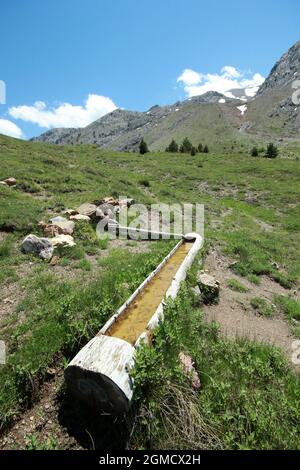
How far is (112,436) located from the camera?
4.25 m

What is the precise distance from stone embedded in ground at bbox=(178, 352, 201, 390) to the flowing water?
1007 millimetres

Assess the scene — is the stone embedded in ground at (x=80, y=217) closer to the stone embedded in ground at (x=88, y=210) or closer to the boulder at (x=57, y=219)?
the stone embedded in ground at (x=88, y=210)

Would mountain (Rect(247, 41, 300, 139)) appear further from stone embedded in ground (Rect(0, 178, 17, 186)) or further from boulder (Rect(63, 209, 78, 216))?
boulder (Rect(63, 209, 78, 216))

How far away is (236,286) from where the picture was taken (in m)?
10.1

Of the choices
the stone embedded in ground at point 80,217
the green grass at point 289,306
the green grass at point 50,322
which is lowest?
the green grass at point 289,306

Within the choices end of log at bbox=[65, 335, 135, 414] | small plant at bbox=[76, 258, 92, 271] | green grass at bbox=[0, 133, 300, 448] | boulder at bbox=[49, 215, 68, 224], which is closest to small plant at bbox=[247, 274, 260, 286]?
green grass at bbox=[0, 133, 300, 448]

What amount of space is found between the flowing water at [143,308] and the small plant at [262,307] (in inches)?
109

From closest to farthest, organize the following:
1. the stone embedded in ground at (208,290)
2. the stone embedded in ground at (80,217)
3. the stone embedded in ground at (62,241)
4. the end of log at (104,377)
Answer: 1. the end of log at (104,377)
2. the stone embedded in ground at (208,290)
3. the stone embedded in ground at (62,241)
4. the stone embedded in ground at (80,217)

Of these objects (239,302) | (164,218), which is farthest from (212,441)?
(164,218)

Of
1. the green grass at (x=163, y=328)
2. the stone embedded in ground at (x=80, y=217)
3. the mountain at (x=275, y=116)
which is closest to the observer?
the green grass at (x=163, y=328)

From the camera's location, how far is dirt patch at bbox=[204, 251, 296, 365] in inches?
290

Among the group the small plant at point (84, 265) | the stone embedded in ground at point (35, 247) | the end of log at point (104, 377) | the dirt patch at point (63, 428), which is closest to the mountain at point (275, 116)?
the small plant at point (84, 265)

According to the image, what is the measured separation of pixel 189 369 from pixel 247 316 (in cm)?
398

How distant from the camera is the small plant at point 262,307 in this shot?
28.6 ft
